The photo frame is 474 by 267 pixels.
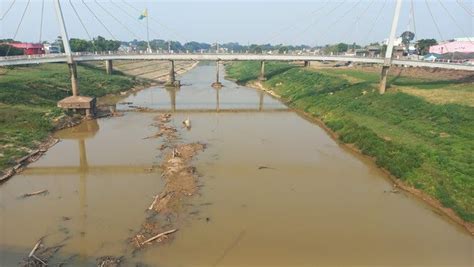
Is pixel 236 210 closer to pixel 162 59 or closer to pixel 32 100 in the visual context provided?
pixel 32 100

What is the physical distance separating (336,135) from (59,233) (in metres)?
27.7

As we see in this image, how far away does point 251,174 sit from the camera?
2636 centimetres

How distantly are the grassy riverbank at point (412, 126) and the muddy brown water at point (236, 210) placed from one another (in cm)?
157

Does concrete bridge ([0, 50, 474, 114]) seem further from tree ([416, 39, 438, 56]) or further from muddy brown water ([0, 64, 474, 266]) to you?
tree ([416, 39, 438, 56])

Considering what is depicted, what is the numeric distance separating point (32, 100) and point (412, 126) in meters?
42.0

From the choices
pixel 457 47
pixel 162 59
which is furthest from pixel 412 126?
pixel 457 47

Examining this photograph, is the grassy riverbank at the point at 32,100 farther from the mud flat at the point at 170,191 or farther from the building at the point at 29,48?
the building at the point at 29,48

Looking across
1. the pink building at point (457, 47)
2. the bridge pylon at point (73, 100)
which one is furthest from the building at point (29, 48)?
the pink building at point (457, 47)

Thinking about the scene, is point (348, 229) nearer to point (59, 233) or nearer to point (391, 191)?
point (391, 191)

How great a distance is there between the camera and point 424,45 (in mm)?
104250

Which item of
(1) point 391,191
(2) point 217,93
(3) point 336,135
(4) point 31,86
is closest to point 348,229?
(1) point 391,191

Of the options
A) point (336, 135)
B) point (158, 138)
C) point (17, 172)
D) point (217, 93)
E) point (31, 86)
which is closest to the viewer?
point (17, 172)

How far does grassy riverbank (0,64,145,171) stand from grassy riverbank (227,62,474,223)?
2811 centimetres

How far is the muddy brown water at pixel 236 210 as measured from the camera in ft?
54.6
